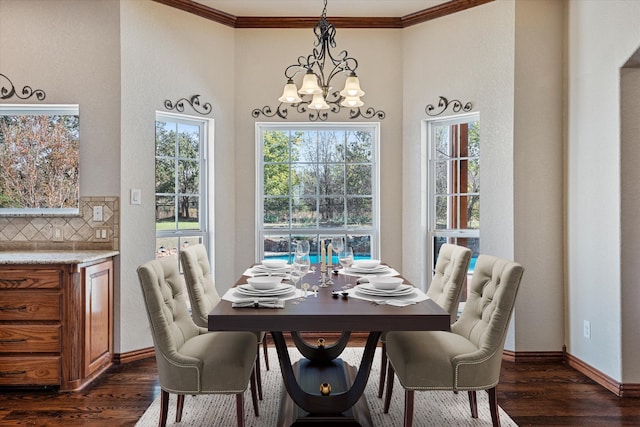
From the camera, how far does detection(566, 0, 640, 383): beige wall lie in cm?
270

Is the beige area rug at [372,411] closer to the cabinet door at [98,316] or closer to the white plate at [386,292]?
the cabinet door at [98,316]

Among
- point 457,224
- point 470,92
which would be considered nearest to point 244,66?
point 470,92

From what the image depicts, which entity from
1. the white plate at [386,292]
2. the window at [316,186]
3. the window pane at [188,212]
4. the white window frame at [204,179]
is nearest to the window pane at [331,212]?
the window at [316,186]

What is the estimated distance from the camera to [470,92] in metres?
3.59

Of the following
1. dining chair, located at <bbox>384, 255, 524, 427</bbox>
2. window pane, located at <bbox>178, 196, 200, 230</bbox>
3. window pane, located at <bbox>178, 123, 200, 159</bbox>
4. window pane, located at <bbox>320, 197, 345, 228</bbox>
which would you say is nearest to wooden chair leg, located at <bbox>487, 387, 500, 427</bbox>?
dining chair, located at <bbox>384, 255, 524, 427</bbox>

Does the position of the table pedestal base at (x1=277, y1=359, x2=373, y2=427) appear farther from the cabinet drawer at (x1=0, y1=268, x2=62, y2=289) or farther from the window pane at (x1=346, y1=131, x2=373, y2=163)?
the window pane at (x1=346, y1=131, x2=373, y2=163)

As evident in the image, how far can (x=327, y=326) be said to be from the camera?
66.7 inches

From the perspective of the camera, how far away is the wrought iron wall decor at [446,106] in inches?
142

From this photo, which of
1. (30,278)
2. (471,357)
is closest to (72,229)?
(30,278)

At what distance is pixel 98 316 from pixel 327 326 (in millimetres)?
2052

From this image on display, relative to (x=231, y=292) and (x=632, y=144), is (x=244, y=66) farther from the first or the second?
(x=632, y=144)

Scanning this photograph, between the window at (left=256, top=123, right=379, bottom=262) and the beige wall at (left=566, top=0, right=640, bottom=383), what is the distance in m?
1.58

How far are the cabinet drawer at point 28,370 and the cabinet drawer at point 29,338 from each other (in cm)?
6

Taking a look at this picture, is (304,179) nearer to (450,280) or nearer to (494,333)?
(450,280)
